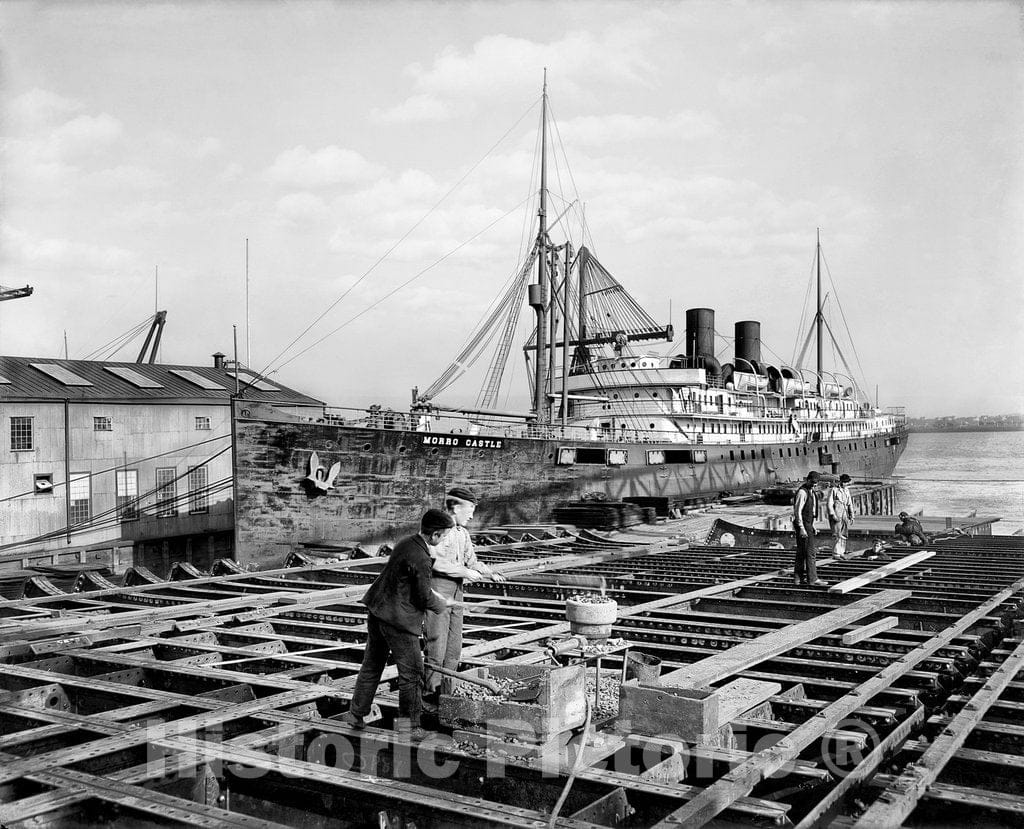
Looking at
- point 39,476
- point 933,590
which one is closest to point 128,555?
point 39,476

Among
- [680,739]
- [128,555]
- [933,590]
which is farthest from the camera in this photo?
[128,555]

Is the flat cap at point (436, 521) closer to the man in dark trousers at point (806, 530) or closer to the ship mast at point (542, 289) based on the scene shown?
the man in dark trousers at point (806, 530)

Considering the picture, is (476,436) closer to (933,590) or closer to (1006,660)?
(933,590)

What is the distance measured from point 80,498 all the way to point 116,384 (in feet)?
16.6

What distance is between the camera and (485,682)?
5.67m

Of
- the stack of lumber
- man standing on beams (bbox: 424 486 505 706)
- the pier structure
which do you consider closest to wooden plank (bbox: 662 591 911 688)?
the pier structure

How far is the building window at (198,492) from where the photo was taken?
32969 millimetres

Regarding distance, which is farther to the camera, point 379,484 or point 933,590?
point 379,484

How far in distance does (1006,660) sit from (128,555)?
1177 inches

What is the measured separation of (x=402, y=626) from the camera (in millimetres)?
5727

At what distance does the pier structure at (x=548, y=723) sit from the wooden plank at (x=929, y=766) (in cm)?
2

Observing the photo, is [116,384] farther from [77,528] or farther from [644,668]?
[644,668]

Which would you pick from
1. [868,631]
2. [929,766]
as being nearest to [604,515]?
[868,631]

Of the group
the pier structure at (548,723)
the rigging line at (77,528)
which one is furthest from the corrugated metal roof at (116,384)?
the pier structure at (548,723)
